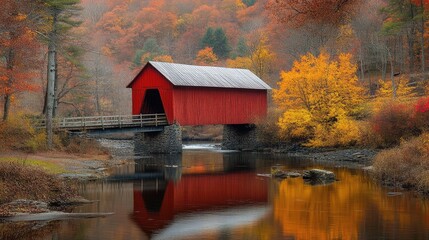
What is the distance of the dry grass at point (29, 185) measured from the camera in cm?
1594

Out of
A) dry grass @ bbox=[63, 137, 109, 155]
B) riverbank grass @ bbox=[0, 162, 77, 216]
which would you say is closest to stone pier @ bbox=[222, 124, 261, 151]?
dry grass @ bbox=[63, 137, 109, 155]

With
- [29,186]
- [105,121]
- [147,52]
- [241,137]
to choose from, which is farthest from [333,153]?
[147,52]

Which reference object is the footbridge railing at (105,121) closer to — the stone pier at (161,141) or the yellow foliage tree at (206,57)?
→ the stone pier at (161,141)

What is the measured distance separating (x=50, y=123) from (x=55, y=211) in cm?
1442

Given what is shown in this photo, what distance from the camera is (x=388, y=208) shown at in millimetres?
16594

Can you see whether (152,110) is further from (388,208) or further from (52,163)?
(388,208)

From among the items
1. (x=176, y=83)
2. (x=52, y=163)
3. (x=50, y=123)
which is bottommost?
(x=52, y=163)

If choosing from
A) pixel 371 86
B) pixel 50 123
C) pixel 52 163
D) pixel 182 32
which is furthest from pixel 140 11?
pixel 52 163

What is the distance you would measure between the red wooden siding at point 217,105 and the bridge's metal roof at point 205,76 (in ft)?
1.75

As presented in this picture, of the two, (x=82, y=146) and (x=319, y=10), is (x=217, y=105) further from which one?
(x=319, y=10)

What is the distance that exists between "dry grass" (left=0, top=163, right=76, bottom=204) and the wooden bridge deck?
13964 millimetres

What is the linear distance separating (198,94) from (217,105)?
78.6 inches

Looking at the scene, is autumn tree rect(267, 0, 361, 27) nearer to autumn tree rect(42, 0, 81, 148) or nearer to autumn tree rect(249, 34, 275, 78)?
autumn tree rect(42, 0, 81, 148)

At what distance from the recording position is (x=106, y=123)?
35781mm
